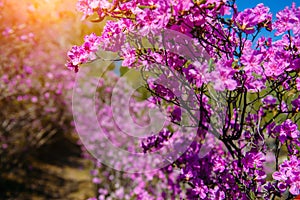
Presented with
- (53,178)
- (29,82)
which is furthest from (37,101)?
(53,178)

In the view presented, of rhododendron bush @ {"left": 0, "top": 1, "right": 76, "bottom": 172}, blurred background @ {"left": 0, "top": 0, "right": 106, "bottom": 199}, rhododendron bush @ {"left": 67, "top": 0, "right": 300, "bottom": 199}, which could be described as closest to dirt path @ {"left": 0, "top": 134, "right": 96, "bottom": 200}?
blurred background @ {"left": 0, "top": 0, "right": 106, "bottom": 199}

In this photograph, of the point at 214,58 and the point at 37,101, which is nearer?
the point at 214,58

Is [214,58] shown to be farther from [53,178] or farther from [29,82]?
[53,178]

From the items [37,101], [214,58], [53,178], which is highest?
[37,101]

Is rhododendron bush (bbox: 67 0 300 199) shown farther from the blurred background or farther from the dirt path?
the dirt path

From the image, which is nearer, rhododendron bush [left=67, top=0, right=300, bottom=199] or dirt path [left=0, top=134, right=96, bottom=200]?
rhododendron bush [left=67, top=0, right=300, bottom=199]

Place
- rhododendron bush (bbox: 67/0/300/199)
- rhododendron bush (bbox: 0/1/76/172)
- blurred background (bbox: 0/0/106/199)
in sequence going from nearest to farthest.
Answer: rhododendron bush (bbox: 67/0/300/199) → rhododendron bush (bbox: 0/1/76/172) → blurred background (bbox: 0/0/106/199)

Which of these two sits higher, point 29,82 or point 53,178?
point 29,82

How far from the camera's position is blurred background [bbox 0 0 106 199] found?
15.9 feet

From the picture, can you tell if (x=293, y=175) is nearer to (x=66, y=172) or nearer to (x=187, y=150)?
(x=187, y=150)

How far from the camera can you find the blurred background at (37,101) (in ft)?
15.9

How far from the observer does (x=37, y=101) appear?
710cm

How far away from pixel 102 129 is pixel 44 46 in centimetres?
192

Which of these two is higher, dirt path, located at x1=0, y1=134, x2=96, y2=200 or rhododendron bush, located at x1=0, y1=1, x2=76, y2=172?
rhododendron bush, located at x1=0, y1=1, x2=76, y2=172
